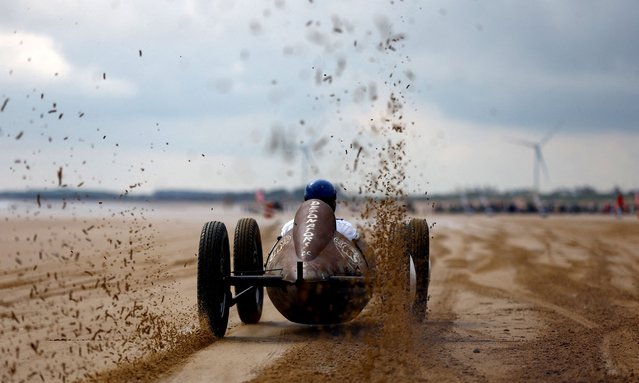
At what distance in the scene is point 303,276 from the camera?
9125 mm

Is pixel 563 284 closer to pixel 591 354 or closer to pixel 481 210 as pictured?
pixel 591 354

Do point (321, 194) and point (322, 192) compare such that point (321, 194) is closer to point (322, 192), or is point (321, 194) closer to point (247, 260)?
point (322, 192)

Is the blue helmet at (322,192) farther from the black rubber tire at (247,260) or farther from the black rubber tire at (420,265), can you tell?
the black rubber tire at (420,265)

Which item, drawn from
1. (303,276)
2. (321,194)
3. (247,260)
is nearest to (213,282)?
(303,276)

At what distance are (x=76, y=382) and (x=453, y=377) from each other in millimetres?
3232

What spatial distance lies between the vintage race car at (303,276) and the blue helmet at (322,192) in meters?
0.41

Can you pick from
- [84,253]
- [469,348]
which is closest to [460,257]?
[84,253]

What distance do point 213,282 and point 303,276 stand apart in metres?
1.00

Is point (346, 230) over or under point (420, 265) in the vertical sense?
over

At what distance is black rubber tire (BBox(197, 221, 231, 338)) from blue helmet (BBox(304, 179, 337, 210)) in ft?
5.03

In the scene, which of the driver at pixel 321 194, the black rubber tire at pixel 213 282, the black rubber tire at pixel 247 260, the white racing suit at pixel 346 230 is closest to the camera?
the black rubber tire at pixel 213 282

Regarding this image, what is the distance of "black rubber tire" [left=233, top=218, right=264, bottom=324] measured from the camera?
421 inches

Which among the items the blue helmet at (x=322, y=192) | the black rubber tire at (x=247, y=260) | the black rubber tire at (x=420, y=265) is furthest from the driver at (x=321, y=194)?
the black rubber tire at (x=420, y=265)

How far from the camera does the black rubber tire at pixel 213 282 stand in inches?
361
